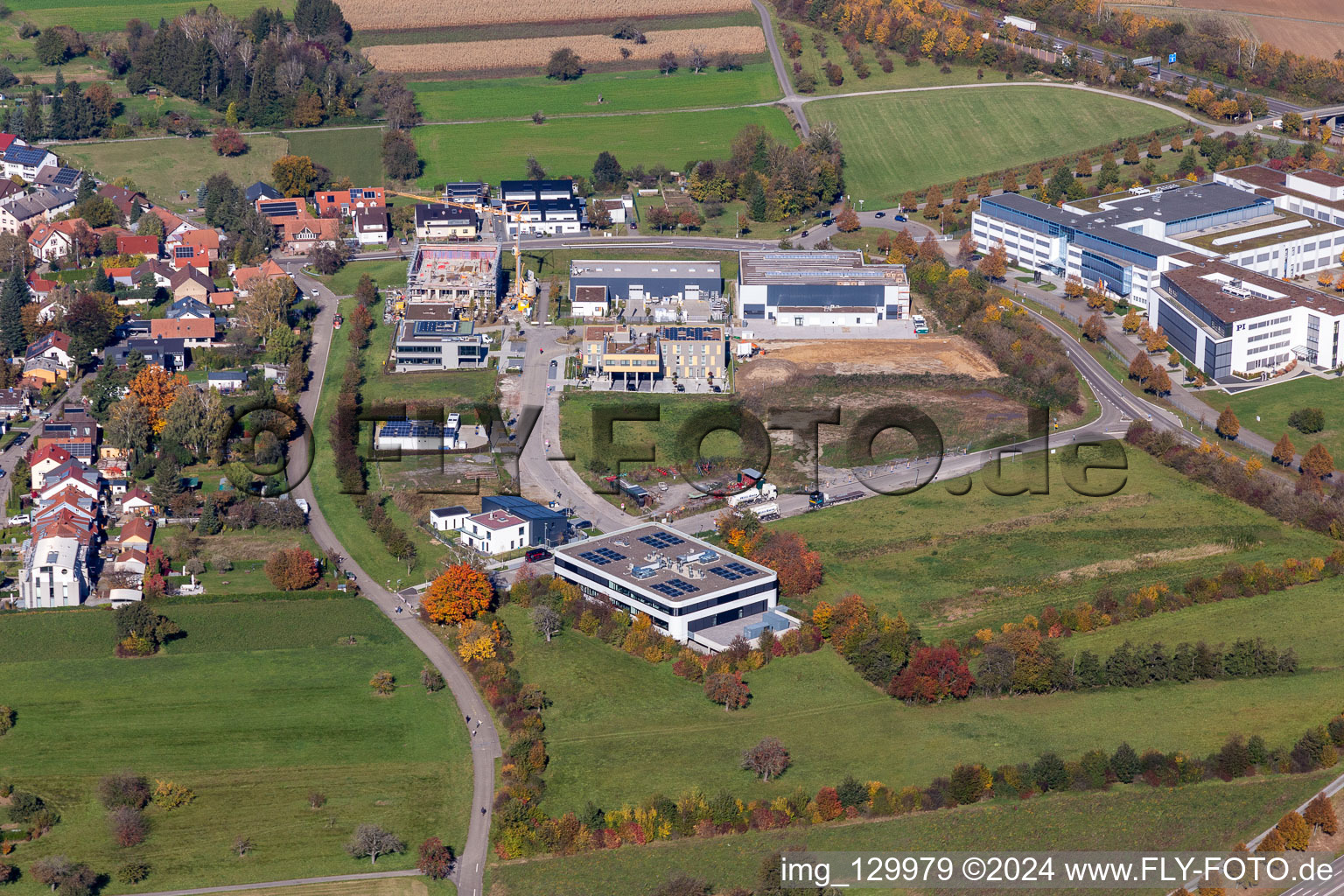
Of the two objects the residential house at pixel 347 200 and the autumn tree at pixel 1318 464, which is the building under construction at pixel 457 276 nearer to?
the residential house at pixel 347 200

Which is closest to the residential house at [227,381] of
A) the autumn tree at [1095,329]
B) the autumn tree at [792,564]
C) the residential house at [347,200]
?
the residential house at [347,200]

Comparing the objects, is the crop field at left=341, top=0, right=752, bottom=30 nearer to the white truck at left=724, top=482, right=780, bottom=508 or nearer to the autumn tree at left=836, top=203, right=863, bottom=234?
the autumn tree at left=836, top=203, right=863, bottom=234

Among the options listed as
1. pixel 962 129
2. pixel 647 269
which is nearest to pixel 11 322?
pixel 647 269

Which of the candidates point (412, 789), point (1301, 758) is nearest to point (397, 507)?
point (412, 789)

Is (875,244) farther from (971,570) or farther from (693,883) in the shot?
(693,883)

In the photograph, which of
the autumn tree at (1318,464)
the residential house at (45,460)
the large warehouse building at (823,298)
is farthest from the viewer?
the large warehouse building at (823,298)

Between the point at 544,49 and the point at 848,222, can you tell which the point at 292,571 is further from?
the point at 544,49
